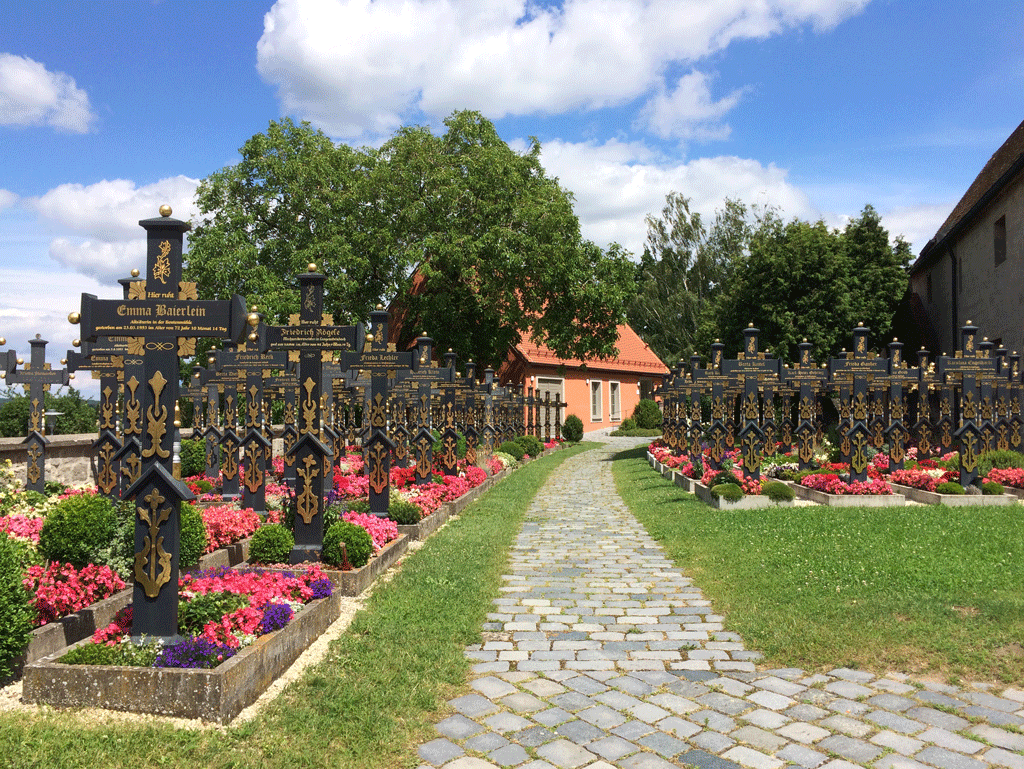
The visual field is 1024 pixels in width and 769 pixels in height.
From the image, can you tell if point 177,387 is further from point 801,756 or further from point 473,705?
point 801,756

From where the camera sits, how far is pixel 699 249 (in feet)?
145

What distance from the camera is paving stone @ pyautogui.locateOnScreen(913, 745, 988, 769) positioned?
372 cm

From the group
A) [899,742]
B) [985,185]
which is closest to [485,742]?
[899,742]

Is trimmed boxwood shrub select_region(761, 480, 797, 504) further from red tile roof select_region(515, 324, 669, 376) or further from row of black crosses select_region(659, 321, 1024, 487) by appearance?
red tile roof select_region(515, 324, 669, 376)

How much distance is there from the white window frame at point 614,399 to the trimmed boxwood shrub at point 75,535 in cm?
3530

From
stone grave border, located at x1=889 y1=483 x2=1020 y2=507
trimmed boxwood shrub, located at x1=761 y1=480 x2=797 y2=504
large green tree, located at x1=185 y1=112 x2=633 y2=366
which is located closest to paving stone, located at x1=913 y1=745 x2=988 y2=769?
trimmed boxwood shrub, located at x1=761 y1=480 x2=797 y2=504

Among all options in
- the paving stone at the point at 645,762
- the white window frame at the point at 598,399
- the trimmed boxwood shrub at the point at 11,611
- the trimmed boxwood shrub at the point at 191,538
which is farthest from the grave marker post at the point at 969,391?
the white window frame at the point at 598,399

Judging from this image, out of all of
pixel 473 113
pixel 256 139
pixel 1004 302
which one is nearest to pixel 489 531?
pixel 1004 302

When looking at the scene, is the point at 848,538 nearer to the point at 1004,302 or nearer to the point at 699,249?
the point at 1004,302

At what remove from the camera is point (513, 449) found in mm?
23656

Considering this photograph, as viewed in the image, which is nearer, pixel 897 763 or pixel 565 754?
pixel 897 763

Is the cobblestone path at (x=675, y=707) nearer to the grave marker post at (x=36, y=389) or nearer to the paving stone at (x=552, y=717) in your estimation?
the paving stone at (x=552, y=717)

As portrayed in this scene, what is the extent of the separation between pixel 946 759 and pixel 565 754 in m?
1.92

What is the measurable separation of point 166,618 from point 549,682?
2.54 m
